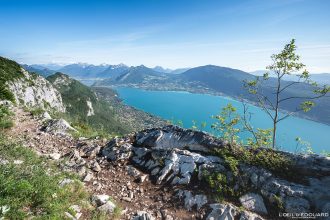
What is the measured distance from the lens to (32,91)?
284 feet

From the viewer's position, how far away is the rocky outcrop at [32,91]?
5698cm

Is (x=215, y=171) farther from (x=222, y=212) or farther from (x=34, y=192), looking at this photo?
(x=34, y=192)

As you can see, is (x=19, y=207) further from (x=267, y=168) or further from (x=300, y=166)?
(x=300, y=166)

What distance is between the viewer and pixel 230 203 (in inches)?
356

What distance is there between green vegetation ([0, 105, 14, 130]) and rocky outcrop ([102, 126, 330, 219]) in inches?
268

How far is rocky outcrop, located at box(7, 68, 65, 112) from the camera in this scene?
5698 cm

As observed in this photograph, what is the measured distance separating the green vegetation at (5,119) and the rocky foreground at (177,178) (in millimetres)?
1123

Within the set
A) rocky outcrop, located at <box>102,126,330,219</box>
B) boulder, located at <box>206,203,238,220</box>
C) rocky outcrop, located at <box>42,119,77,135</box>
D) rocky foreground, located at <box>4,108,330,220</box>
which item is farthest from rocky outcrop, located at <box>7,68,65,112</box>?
boulder, located at <box>206,203,238,220</box>

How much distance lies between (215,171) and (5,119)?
46.6 ft

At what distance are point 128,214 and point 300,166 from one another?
7.51 meters

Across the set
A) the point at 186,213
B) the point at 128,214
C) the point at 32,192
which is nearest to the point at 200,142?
the point at 186,213

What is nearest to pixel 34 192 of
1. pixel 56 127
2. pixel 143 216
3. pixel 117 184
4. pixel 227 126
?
pixel 143 216

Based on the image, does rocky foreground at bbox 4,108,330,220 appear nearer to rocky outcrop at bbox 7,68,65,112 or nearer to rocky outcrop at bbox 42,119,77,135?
rocky outcrop at bbox 42,119,77,135

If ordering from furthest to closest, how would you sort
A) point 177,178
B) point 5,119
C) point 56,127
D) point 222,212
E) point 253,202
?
1. point 56,127
2. point 5,119
3. point 177,178
4. point 253,202
5. point 222,212
